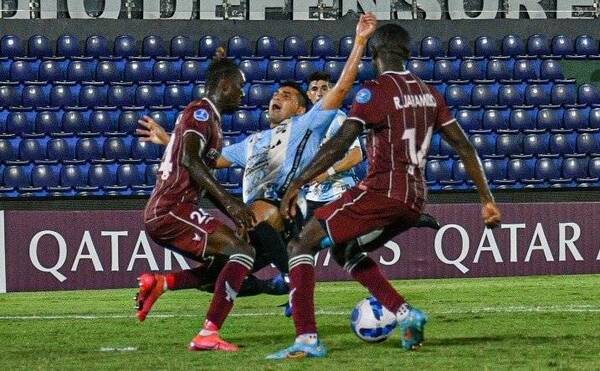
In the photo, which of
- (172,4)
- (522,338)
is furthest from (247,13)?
(522,338)

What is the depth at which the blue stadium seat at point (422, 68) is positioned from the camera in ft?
69.7

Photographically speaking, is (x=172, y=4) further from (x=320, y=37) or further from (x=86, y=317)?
(x=86, y=317)

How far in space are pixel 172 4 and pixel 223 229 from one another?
13.8 meters

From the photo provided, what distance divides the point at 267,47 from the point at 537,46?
440 centimetres

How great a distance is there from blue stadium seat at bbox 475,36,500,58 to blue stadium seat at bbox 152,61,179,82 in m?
4.89

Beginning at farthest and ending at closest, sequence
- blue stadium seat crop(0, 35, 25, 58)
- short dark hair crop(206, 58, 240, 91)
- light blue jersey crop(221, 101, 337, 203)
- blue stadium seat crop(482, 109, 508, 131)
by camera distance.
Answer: blue stadium seat crop(0, 35, 25, 58) → blue stadium seat crop(482, 109, 508, 131) → light blue jersey crop(221, 101, 337, 203) → short dark hair crop(206, 58, 240, 91)

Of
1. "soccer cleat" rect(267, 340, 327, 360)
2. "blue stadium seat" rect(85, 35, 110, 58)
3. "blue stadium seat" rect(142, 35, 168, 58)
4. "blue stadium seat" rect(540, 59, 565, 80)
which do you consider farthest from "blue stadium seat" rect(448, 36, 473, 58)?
"soccer cleat" rect(267, 340, 327, 360)

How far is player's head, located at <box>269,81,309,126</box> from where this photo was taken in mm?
9727

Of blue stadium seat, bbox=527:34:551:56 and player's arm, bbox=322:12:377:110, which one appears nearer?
player's arm, bbox=322:12:377:110

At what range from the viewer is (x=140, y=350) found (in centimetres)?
860

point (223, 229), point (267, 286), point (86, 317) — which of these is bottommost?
point (86, 317)

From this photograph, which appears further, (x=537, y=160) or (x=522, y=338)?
(x=537, y=160)

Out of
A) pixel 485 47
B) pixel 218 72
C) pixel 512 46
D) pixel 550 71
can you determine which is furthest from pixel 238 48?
pixel 218 72

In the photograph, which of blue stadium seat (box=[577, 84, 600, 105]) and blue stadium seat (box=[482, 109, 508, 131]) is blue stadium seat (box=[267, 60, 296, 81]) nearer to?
blue stadium seat (box=[482, 109, 508, 131])
